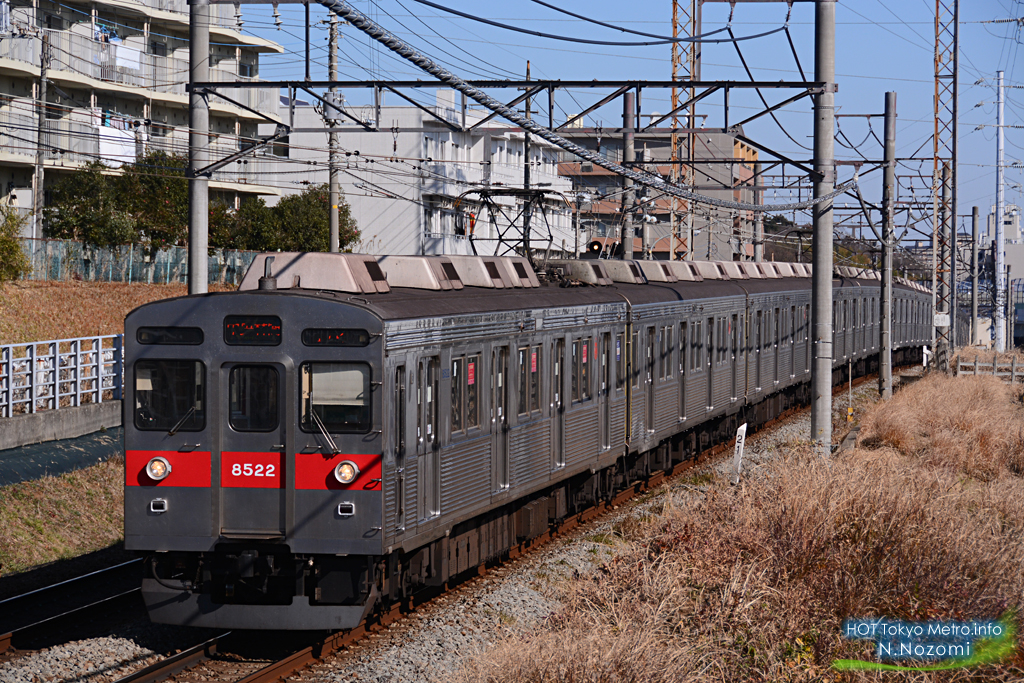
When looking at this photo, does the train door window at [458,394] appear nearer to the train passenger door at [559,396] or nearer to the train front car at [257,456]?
the train front car at [257,456]

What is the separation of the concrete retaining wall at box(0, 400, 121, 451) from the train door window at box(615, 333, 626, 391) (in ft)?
24.5

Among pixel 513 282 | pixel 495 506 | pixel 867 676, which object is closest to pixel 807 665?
pixel 867 676

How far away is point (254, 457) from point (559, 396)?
14.7 feet

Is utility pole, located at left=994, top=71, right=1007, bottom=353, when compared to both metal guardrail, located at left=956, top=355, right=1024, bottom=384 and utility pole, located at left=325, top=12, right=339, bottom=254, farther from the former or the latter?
utility pole, located at left=325, top=12, right=339, bottom=254

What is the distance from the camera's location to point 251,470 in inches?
335

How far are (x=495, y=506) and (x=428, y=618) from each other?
4.81 ft

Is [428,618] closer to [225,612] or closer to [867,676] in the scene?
[225,612]

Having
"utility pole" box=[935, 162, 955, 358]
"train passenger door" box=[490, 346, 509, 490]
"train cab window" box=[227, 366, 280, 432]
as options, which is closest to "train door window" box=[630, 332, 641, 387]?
"train passenger door" box=[490, 346, 509, 490]

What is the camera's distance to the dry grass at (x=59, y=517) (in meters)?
12.0

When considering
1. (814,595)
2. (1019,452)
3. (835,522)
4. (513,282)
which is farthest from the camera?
(1019,452)

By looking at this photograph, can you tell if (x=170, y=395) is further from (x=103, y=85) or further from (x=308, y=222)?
(x=103, y=85)

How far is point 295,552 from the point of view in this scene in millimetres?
8445

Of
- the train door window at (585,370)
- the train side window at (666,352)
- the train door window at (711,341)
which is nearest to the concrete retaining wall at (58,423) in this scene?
the train door window at (585,370)

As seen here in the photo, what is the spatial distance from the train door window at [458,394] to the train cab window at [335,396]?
1472mm
